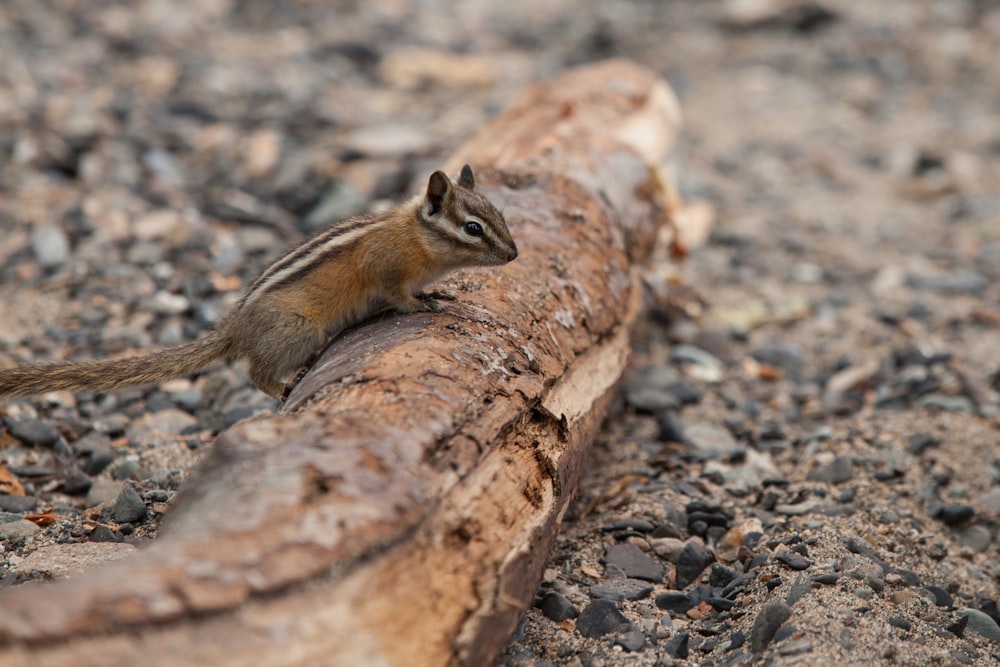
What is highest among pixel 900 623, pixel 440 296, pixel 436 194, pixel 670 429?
pixel 436 194

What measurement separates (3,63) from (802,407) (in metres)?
7.77

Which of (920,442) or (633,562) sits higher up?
(633,562)

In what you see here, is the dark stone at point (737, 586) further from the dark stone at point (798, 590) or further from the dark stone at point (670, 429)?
the dark stone at point (670, 429)

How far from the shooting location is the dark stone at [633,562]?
13.4ft

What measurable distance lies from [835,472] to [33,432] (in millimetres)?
3891

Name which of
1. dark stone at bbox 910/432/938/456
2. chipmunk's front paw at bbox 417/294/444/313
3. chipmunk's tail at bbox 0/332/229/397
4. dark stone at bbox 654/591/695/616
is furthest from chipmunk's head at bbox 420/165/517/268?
dark stone at bbox 910/432/938/456

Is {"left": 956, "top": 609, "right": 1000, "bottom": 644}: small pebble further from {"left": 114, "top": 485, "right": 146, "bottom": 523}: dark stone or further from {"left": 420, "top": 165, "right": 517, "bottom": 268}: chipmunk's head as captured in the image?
{"left": 114, "top": 485, "right": 146, "bottom": 523}: dark stone

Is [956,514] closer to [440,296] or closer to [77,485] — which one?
[440,296]

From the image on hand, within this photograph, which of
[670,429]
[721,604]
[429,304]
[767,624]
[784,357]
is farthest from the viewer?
[784,357]

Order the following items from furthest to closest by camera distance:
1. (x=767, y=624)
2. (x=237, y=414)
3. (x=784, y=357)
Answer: (x=784, y=357), (x=237, y=414), (x=767, y=624)

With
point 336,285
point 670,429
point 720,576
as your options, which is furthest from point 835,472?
point 336,285

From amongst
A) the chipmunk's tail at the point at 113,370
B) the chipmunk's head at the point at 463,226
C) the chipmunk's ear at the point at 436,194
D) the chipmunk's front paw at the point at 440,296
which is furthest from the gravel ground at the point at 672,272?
the chipmunk's ear at the point at 436,194

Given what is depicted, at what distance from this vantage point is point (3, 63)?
9.21 meters

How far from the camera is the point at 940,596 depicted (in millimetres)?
3920
